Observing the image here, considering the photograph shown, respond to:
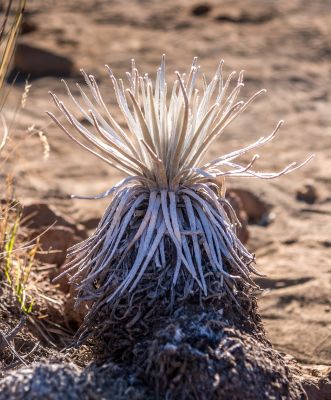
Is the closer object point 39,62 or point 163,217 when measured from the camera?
point 163,217

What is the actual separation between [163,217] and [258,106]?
192 inches

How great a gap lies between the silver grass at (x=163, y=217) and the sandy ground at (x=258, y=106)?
87cm

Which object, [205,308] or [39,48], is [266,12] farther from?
[205,308]

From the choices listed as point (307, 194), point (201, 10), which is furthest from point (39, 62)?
point (307, 194)

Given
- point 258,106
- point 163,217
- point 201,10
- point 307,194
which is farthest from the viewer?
point 201,10

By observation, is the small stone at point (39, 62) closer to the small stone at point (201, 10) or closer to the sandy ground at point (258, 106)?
the sandy ground at point (258, 106)

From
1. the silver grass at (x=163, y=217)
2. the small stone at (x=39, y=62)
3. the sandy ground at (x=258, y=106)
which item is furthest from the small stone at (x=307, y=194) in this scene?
the small stone at (x=39, y=62)

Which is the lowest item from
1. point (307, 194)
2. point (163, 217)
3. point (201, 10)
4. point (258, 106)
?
point (307, 194)

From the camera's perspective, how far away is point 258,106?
7.63m

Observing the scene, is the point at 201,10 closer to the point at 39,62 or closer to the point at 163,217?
the point at 39,62

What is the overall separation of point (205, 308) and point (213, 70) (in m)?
5.83

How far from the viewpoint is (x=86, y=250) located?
9.91ft

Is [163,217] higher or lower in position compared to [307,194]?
higher

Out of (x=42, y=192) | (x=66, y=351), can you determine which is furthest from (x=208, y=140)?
(x=42, y=192)
